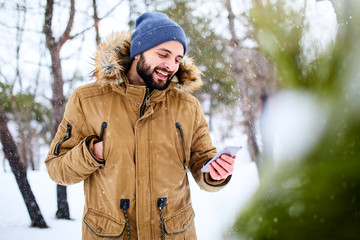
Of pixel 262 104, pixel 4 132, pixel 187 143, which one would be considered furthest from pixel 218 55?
pixel 262 104

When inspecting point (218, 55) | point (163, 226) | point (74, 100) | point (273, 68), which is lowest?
point (163, 226)

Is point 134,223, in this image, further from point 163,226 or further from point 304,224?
point 304,224

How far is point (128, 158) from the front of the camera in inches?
61.5

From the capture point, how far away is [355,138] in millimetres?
277

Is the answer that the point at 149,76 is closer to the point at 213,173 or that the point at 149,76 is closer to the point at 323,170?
the point at 213,173

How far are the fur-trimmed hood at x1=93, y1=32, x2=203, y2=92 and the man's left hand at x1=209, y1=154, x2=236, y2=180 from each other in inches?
29.0

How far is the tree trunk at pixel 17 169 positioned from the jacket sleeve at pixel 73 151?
13.8 feet

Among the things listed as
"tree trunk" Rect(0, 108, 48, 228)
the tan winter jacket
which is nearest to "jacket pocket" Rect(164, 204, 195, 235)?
the tan winter jacket

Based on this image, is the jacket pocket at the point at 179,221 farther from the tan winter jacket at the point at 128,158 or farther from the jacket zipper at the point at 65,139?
the jacket zipper at the point at 65,139

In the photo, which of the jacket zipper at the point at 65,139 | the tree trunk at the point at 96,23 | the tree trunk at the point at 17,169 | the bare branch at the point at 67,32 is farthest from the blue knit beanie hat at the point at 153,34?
the tree trunk at the point at 96,23

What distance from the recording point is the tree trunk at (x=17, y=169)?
5.11m

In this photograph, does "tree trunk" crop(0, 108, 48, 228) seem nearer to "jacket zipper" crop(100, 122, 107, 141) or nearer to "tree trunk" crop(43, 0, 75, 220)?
"tree trunk" crop(43, 0, 75, 220)

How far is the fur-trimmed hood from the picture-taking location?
5.67 feet

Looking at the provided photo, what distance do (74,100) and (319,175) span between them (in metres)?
1.63
